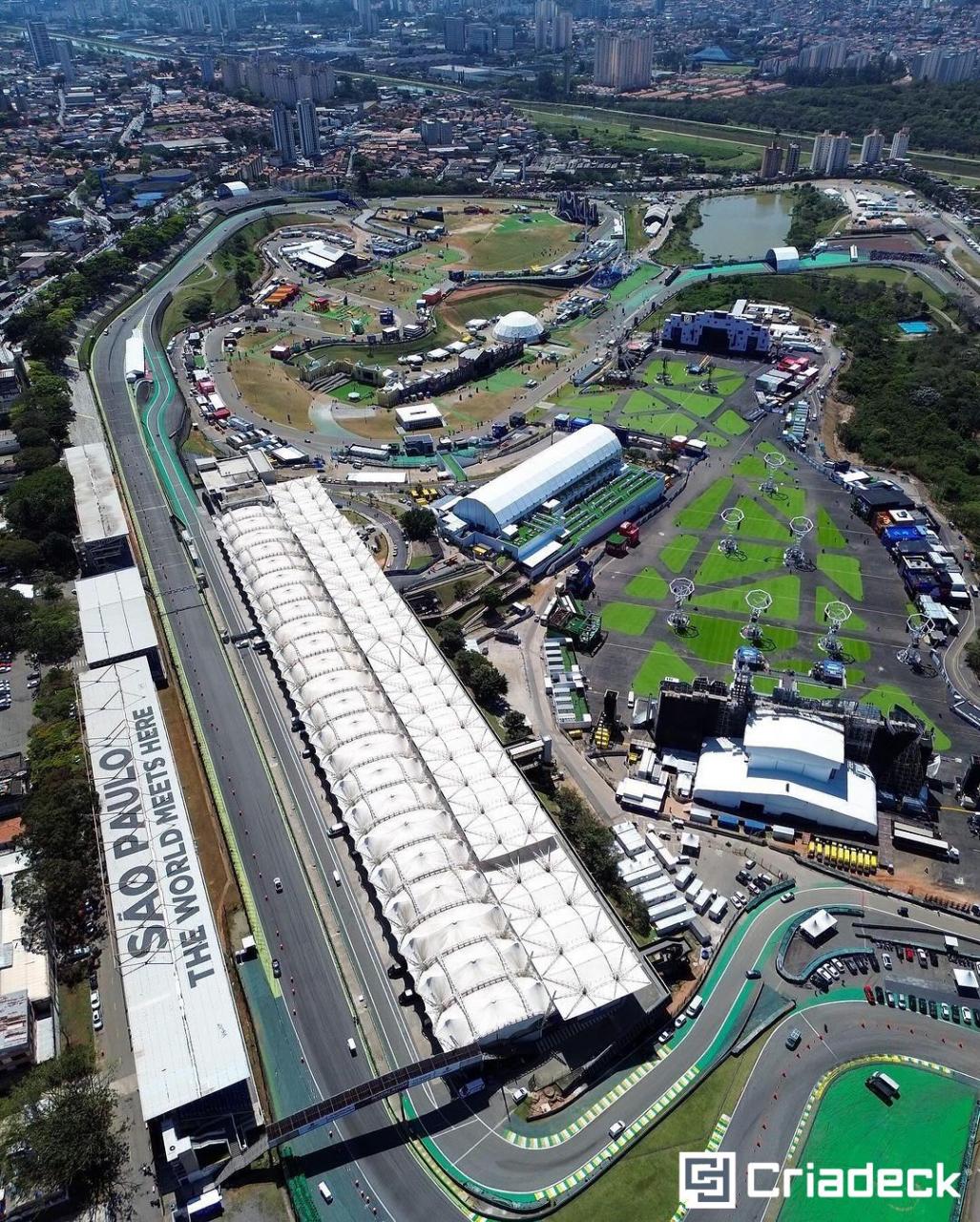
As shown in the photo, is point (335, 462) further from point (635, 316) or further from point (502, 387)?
point (635, 316)

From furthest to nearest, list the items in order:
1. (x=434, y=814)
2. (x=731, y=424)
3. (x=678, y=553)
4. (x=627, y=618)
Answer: (x=731, y=424) → (x=678, y=553) → (x=627, y=618) → (x=434, y=814)

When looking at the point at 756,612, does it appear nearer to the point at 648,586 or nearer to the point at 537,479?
the point at 648,586

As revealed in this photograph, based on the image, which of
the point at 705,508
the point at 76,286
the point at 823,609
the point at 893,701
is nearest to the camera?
the point at 893,701

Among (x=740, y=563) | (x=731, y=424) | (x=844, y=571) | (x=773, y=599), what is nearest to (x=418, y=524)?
(x=740, y=563)

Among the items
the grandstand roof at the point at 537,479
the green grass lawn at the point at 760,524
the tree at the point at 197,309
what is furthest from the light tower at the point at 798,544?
the tree at the point at 197,309

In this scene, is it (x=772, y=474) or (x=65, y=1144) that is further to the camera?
(x=772, y=474)

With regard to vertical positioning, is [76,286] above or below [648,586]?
above

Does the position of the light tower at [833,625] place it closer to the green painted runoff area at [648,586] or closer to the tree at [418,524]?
the green painted runoff area at [648,586]
